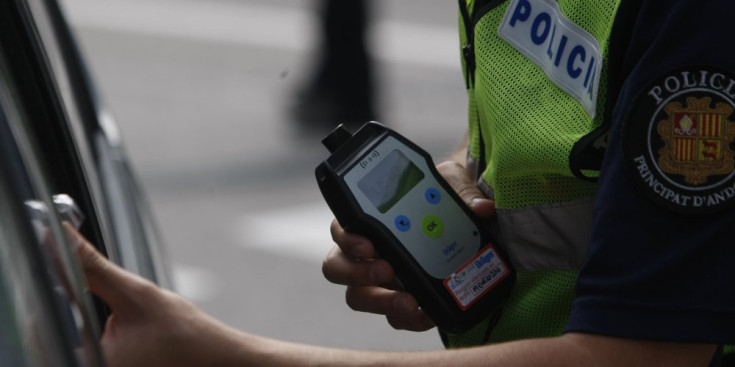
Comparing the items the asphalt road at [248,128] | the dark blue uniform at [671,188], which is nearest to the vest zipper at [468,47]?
the dark blue uniform at [671,188]

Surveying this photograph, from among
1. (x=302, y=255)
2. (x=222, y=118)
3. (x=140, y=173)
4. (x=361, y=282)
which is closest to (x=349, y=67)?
(x=222, y=118)

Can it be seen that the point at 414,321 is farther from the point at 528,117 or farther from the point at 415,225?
the point at 528,117

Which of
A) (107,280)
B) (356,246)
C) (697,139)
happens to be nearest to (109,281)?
(107,280)

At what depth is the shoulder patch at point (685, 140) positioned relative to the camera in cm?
139

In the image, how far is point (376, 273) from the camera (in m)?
1.66

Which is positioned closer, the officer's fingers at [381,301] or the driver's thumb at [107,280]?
the driver's thumb at [107,280]

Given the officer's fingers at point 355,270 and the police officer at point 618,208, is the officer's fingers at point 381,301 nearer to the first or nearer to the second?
the officer's fingers at point 355,270

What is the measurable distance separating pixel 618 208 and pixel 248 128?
20.5ft

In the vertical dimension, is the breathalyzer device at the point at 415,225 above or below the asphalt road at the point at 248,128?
above

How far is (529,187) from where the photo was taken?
1.61 meters

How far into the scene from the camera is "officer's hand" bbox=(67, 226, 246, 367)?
137cm

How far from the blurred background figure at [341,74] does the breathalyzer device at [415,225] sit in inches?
234

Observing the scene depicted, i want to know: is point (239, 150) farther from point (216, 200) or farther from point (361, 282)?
point (361, 282)

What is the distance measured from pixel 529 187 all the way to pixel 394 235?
167 millimetres
